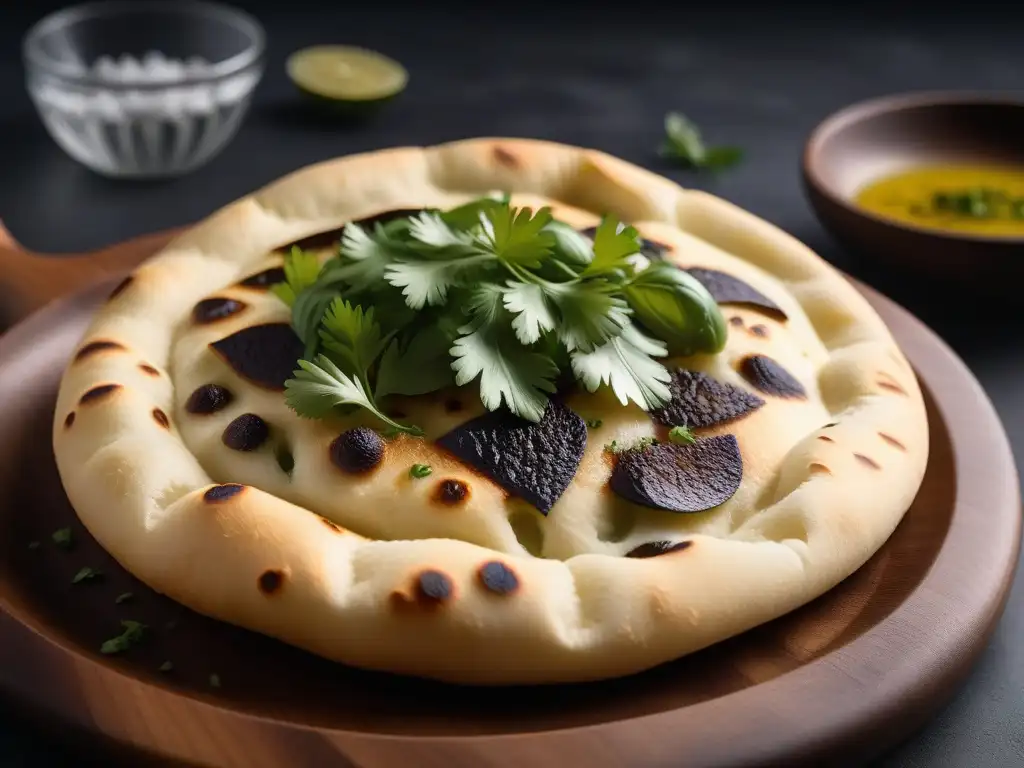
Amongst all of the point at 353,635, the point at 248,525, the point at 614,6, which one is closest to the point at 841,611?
the point at 353,635

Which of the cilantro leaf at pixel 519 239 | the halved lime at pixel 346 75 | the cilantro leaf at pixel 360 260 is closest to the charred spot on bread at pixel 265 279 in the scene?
the cilantro leaf at pixel 360 260

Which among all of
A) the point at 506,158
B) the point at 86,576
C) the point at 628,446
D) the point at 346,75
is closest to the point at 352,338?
the point at 628,446

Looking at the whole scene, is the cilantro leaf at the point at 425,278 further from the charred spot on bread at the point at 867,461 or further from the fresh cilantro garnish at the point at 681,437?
the charred spot on bread at the point at 867,461

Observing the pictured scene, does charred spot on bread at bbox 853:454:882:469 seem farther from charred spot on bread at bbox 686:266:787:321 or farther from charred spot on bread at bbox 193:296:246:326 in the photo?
charred spot on bread at bbox 193:296:246:326

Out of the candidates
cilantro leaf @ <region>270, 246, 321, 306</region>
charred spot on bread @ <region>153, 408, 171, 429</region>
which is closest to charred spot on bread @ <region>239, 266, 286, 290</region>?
cilantro leaf @ <region>270, 246, 321, 306</region>

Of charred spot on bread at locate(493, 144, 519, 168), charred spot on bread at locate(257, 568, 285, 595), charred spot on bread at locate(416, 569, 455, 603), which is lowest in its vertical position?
charred spot on bread at locate(257, 568, 285, 595)

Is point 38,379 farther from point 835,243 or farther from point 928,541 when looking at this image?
point 835,243
